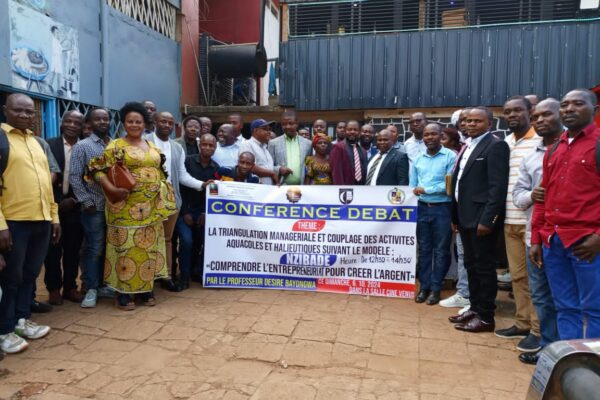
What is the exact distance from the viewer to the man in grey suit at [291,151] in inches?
231

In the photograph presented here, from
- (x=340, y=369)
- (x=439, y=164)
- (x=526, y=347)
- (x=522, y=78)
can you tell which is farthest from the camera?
(x=522, y=78)

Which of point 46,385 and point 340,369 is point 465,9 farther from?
point 46,385

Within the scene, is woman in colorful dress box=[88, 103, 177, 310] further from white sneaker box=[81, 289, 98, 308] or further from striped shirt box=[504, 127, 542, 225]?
striped shirt box=[504, 127, 542, 225]

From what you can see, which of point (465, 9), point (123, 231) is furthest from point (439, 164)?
point (465, 9)

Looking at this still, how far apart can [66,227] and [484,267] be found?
4008 millimetres

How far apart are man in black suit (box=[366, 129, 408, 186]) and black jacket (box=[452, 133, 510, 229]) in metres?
1.12

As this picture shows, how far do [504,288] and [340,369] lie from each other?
323 centimetres

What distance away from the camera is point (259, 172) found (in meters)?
5.52

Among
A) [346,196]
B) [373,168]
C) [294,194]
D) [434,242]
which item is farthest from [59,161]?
[434,242]

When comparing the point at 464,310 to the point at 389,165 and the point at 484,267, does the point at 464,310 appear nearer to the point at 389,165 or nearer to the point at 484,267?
the point at 484,267

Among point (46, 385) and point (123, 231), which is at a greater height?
point (123, 231)

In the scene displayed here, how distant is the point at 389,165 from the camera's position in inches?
206

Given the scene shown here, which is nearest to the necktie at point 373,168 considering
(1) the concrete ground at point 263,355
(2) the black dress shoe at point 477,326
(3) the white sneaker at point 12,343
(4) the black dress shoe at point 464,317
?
(1) the concrete ground at point 263,355

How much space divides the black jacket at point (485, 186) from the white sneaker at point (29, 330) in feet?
12.2
